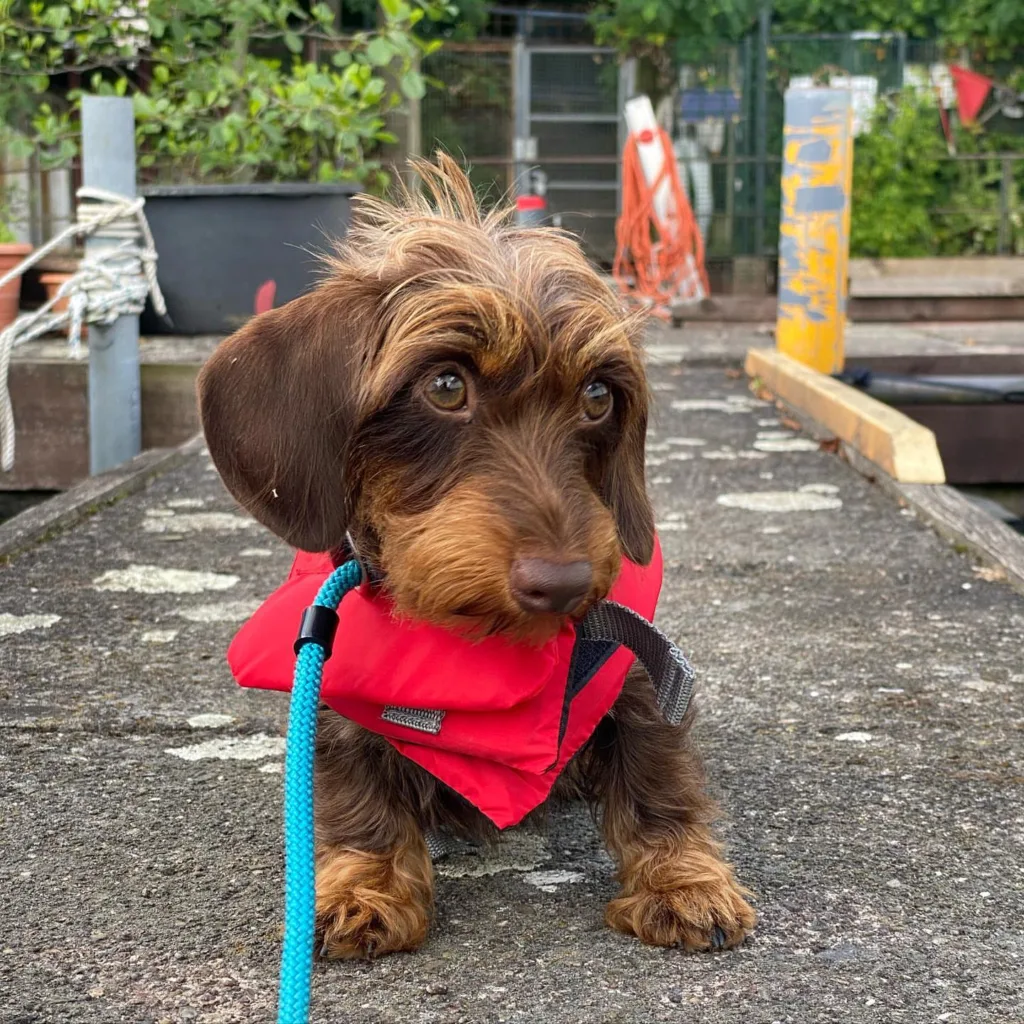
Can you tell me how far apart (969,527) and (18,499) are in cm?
496

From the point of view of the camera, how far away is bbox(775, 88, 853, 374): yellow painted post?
7602 millimetres

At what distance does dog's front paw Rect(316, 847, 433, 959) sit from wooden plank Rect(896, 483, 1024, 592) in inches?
91.1

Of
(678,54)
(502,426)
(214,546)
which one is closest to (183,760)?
(502,426)

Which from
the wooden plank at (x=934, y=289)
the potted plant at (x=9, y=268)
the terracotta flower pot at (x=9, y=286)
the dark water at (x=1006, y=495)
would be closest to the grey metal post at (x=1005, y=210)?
the wooden plank at (x=934, y=289)

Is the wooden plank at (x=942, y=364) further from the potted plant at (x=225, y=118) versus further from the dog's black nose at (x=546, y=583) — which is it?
the dog's black nose at (x=546, y=583)

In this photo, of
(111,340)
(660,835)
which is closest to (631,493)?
(660,835)

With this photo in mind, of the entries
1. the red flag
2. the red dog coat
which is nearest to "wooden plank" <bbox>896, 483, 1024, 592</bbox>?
the red dog coat

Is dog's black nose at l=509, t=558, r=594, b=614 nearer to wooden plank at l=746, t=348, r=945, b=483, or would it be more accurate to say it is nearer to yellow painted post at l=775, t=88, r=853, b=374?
wooden plank at l=746, t=348, r=945, b=483

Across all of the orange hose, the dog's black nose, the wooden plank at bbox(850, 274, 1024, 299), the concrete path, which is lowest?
the concrete path

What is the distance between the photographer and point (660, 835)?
2.17 meters

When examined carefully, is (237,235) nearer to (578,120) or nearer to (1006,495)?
(1006,495)

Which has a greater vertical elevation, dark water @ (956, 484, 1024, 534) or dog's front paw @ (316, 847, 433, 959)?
dog's front paw @ (316, 847, 433, 959)

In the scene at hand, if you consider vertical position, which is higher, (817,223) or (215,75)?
(215,75)

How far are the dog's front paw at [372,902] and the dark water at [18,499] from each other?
5.36 meters
